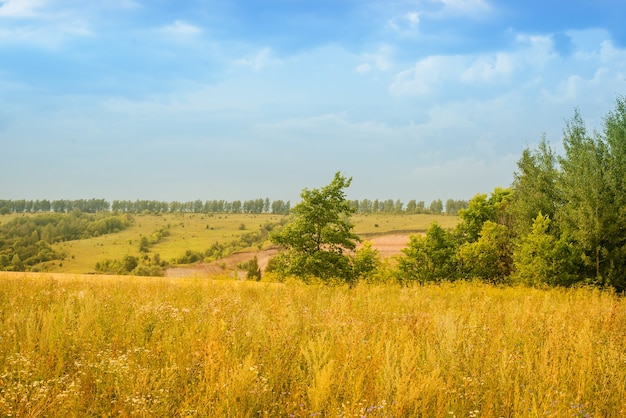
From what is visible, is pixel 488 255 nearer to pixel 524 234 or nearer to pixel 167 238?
pixel 524 234

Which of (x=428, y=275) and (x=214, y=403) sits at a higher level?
(x=214, y=403)

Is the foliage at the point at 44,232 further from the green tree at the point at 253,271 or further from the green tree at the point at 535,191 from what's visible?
the green tree at the point at 535,191

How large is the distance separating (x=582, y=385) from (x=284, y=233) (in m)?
21.5

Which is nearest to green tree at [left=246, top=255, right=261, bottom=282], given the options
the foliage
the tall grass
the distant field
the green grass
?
the tall grass

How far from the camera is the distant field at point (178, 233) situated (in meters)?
107

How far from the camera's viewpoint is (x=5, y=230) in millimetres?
127562

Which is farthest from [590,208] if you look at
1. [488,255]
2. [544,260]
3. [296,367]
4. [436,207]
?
[436,207]

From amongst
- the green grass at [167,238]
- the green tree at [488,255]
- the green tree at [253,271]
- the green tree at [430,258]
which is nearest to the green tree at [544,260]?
the green tree at [488,255]

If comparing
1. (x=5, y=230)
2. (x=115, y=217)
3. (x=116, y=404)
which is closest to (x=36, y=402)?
(x=116, y=404)

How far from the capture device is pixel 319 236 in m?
26.2

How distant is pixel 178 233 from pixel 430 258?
5133 inches

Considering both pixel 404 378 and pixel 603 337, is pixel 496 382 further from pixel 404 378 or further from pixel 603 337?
pixel 603 337

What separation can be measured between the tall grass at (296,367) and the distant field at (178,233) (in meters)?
83.3

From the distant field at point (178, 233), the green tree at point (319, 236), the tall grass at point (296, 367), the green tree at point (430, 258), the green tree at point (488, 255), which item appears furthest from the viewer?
the distant field at point (178, 233)
